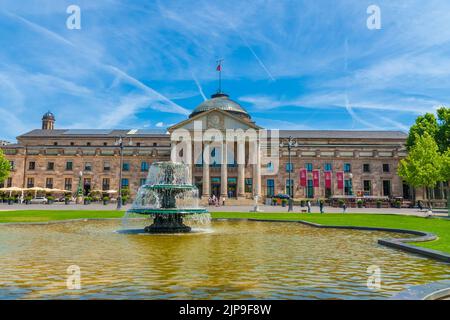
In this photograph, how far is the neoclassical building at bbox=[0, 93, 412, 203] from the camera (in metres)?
68.1

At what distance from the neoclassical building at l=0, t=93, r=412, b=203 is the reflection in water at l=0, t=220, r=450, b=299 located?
50485 millimetres

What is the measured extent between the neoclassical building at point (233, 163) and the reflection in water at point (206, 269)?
5048cm

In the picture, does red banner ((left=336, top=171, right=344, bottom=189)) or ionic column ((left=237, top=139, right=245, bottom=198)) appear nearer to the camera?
red banner ((left=336, top=171, right=344, bottom=189))

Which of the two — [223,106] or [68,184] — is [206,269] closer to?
[223,106]

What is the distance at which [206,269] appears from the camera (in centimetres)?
856

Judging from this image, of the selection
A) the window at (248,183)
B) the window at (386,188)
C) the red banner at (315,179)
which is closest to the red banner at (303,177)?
the red banner at (315,179)

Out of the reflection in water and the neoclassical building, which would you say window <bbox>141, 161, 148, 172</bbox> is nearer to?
the neoclassical building

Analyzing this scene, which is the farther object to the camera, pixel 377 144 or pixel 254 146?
pixel 377 144

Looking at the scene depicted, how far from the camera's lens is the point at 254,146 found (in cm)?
6819

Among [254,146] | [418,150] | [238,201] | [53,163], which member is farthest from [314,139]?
[53,163]

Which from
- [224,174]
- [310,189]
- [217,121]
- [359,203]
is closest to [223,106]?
[217,121]

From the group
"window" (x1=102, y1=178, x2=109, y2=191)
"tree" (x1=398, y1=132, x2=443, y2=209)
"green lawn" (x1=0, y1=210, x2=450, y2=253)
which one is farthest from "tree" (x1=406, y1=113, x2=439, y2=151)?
"window" (x1=102, y1=178, x2=109, y2=191)

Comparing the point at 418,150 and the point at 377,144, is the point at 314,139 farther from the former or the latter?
the point at 418,150
